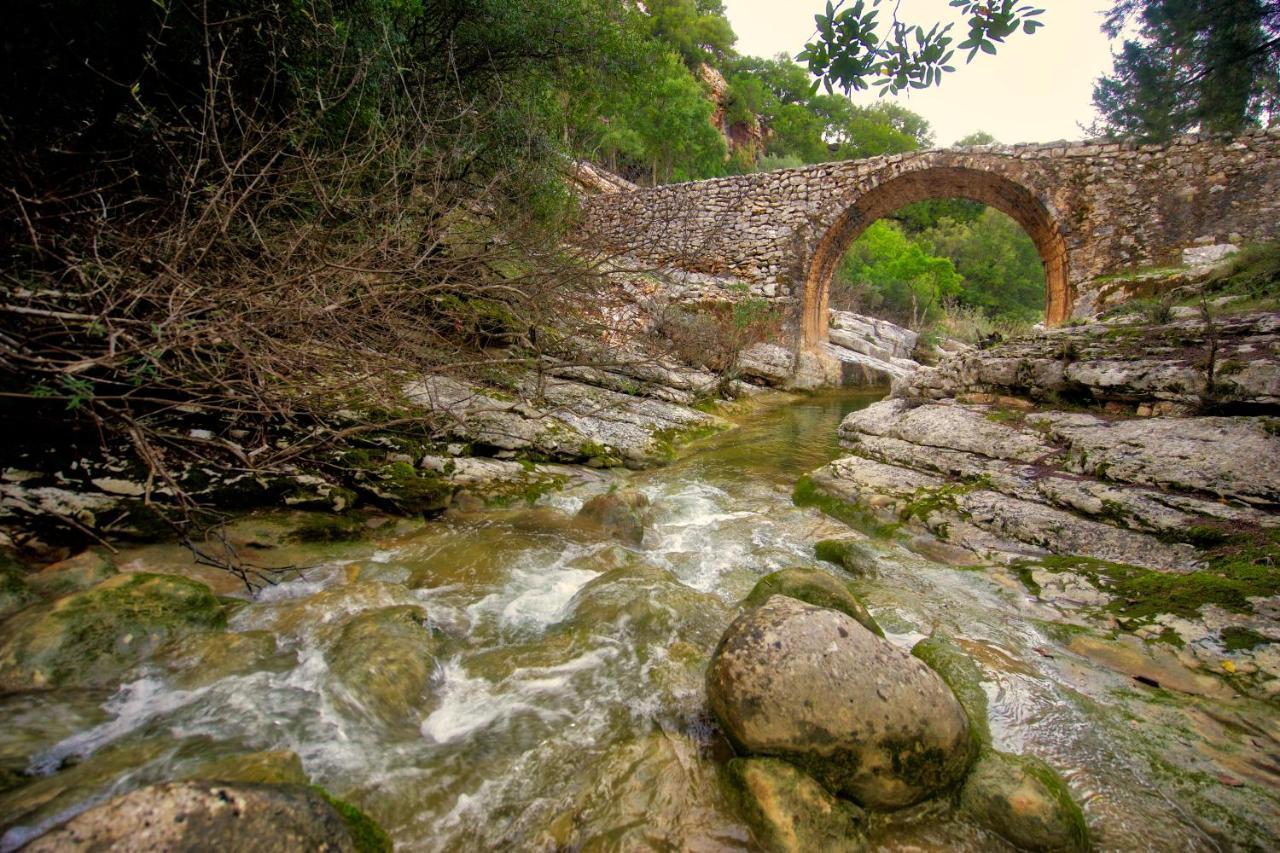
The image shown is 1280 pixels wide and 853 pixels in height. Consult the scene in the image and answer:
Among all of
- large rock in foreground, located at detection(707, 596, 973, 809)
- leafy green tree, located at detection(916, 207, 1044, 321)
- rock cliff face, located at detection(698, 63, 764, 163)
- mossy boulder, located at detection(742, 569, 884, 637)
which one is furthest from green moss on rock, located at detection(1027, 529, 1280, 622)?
rock cliff face, located at detection(698, 63, 764, 163)

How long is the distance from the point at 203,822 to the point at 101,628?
4.92 ft

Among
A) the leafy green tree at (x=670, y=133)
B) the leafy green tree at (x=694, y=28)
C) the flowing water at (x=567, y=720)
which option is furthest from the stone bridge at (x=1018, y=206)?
the leafy green tree at (x=694, y=28)

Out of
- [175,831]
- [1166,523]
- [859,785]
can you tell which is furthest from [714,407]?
[175,831]

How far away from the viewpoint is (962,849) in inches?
63.9

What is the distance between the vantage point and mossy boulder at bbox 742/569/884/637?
2529 millimetres

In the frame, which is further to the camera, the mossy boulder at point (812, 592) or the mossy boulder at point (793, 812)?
the mossy boulder at point (812, 592)

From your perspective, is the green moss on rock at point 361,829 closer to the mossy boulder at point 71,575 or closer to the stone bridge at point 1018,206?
the mossy boulder at point 71,575

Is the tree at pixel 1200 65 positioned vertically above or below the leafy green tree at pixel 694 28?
below

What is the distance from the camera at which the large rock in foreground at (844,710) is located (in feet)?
5.65

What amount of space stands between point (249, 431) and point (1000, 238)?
37.6 metres

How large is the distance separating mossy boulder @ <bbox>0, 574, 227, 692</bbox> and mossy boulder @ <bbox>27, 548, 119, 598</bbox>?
162mm

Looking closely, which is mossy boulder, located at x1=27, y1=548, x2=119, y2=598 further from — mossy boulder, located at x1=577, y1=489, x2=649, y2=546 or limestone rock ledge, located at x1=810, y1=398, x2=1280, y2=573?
limestone rock ledge, located at x1=810, y1=398, x2=1280, y2=573

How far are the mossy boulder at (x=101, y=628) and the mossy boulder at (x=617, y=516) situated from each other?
225 cm

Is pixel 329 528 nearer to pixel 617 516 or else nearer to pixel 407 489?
pixel 407 489
